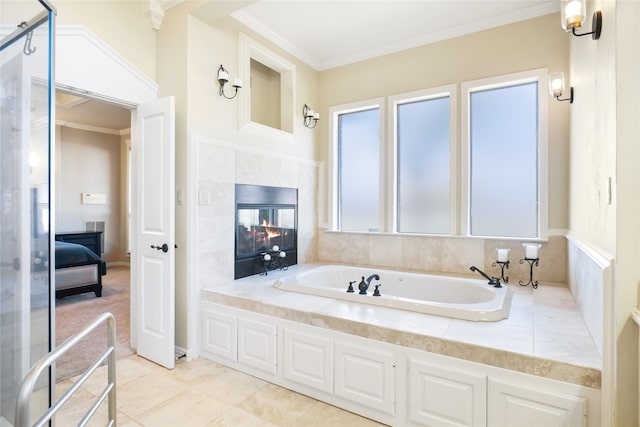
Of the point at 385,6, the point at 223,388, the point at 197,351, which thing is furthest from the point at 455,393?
the point at 385,6

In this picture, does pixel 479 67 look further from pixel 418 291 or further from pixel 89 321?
pixel 89 321

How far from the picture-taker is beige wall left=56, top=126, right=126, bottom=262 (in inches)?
246

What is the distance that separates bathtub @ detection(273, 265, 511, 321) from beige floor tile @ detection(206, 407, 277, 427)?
37.4 inches

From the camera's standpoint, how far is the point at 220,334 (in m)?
2.69

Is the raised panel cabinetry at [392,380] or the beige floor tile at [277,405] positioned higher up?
the raised panel cabinetry at [392,380]

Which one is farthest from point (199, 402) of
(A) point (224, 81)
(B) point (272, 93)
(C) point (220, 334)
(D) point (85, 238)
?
(D) point (85, 238)

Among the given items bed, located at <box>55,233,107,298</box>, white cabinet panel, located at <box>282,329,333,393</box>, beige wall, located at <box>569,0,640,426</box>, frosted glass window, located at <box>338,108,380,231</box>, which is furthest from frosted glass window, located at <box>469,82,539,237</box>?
bed, located at <box>55,233,107,298</box>

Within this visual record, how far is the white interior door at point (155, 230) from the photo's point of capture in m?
2.62

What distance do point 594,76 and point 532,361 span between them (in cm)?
154

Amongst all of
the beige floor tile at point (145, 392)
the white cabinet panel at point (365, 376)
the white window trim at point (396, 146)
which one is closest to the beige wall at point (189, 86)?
the beige floor tile at point (145, 392)

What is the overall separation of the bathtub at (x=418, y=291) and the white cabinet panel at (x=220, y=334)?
499mm

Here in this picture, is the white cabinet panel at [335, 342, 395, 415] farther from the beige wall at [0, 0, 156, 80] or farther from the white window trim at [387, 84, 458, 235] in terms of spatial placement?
the beige wall at [0, 0, 156, 80]

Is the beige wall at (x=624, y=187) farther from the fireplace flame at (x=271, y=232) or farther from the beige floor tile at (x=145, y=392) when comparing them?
the fireplace flame at (x=271, y=232)

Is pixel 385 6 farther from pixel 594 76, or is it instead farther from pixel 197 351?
pixel 197 351
